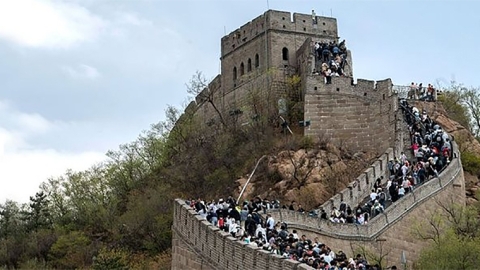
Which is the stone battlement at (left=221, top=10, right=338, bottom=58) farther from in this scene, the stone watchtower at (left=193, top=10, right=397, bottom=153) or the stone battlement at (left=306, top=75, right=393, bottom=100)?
the stone battlement at (left=306, top=75, right=393, bottom=100)

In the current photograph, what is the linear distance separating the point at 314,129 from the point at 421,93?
6.97 meters

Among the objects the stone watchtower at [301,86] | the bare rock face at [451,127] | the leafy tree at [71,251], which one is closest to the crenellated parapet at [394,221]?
the stone watchtower at [301,86]

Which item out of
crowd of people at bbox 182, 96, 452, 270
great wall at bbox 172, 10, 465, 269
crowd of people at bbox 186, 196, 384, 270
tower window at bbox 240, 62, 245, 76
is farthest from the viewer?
tower window at bbox 240, 62, 245, 76

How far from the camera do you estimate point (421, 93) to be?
48.5 metres

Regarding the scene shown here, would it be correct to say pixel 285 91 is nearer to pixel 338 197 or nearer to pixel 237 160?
pixel 237 160

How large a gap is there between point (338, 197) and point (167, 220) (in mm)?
13475

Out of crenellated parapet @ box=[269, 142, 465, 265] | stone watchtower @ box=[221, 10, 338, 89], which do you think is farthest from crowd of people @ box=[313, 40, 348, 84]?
crenellated parapet @ box=[269, 142, 465, 265]

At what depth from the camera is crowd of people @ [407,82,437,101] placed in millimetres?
48062

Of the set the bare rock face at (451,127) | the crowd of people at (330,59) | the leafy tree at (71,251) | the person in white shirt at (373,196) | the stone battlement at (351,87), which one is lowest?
the leafy tree at (71,251)

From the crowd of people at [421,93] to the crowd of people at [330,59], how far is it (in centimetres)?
386

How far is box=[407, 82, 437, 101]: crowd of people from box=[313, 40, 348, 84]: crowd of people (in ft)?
12.6

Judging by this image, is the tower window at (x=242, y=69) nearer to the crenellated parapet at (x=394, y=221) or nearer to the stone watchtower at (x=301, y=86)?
the stone watchtower at (x=301, y=86)

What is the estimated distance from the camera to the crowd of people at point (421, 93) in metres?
48.1

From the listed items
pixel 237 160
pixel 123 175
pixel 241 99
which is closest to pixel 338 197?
pixel 237 160
